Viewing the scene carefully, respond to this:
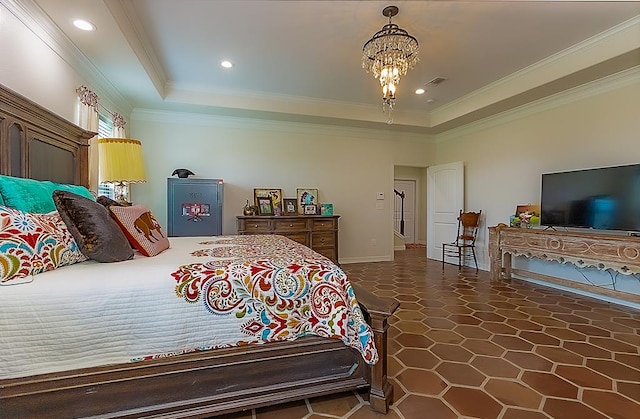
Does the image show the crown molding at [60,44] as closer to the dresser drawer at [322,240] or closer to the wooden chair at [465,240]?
the dresser drawer at [322,240]

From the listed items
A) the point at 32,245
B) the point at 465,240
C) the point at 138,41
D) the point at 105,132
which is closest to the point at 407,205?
the point at 465,240

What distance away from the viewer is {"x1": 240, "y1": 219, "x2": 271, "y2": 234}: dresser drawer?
4.90m

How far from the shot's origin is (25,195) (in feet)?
5.77

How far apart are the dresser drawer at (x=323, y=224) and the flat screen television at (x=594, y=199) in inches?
119

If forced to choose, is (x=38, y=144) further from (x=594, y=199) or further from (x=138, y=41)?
(x=594, y=199)

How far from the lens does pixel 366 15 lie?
283cm

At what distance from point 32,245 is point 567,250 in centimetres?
486

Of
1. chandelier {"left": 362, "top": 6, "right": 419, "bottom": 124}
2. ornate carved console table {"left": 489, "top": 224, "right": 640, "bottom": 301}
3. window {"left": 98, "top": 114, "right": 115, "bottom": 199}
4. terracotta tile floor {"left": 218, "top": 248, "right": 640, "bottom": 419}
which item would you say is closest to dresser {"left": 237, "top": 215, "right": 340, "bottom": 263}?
terracotta tile floor {"left": 218, "top": 248, "right": 640, "bottom": 419}

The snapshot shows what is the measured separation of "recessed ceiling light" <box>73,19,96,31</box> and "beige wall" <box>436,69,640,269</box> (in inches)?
215

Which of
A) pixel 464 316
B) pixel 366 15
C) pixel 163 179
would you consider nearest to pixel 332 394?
pixel 464 316

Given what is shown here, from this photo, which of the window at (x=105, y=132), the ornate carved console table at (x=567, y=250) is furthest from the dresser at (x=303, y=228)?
the ornate carved console table at (x=567, y=250)

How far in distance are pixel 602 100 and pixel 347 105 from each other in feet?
11.1

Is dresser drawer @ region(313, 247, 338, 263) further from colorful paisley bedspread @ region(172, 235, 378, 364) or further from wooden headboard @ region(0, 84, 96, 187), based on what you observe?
colorful paisley bedspread @ region(172, 235, 378, 364)

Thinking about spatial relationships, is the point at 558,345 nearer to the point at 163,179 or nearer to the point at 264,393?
the point at 264,393
